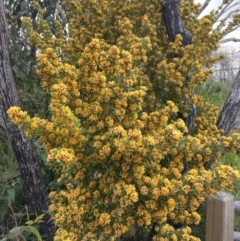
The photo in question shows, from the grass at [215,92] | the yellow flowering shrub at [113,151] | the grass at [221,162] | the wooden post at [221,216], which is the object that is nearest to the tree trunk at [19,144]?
the yellow flowering shrub at [113,151]

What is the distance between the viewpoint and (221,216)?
2170 mm

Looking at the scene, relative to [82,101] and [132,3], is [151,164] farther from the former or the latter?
[132,3]

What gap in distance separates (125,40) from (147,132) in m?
0.70

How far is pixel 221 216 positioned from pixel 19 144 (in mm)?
1272

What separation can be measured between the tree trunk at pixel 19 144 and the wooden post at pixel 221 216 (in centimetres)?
99

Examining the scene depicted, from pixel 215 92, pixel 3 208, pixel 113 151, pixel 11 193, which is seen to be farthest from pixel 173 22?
pixel 215 92

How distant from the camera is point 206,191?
1440 mm

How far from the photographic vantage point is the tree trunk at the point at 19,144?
7.44 feet

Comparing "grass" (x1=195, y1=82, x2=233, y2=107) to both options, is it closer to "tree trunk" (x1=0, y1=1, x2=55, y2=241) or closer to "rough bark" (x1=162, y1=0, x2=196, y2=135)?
"rough bark" (x1=162, y1=0, x2=196, y2=135)

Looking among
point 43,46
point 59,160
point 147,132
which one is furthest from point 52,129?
point 43,46

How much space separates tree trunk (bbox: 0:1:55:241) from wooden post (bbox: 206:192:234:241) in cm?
99

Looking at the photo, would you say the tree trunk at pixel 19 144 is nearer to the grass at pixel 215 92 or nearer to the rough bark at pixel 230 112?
the rough bark at pixel 230 112

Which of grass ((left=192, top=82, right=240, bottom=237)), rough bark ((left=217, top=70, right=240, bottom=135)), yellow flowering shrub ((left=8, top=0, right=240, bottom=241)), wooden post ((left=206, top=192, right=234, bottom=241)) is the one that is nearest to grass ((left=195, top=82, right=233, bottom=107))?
grass ((left=192, top=82, right=240, bottom=237))

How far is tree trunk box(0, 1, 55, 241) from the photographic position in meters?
2.27
